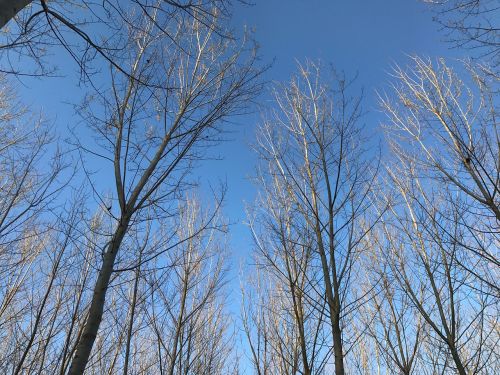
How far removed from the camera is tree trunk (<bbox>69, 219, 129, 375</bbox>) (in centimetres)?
221

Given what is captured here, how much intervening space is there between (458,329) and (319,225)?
301cm

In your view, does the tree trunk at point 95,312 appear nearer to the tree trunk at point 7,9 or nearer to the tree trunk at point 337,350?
the tree trunk at point 7,9

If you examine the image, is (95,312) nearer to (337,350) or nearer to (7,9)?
(7,9)

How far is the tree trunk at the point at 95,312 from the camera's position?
2.21 m

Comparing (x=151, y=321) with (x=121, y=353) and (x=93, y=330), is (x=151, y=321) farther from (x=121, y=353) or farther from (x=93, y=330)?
(x=93, y=330)

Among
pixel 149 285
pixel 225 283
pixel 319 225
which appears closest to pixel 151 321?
pixel 149 285

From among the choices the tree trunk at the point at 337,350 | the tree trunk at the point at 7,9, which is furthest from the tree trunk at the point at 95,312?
the tree trunk at the point at 337,350

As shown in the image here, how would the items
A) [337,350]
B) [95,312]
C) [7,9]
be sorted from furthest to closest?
[337,350], [95,312], [7,9]

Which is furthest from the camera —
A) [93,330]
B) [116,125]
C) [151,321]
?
[151,321]

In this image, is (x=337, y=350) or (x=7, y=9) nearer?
(x=7, y=9)

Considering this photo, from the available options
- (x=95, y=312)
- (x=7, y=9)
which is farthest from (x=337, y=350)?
(x=7, y=9)

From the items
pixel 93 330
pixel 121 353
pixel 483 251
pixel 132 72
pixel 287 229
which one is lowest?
pixel 93 330

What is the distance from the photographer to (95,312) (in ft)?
7.95

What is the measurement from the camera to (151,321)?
254 inches
